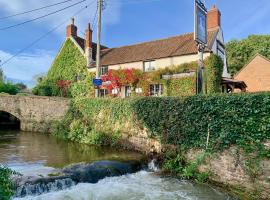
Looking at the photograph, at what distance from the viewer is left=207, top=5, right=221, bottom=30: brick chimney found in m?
24.7

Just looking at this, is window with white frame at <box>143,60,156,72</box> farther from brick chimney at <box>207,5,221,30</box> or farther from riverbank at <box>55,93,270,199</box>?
riverbank at <box>55,93,270,199</box>

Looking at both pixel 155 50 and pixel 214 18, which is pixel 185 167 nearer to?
pixel 155 50

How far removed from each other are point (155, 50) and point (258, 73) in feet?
48.3

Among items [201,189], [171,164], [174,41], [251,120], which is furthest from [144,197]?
[174,41]

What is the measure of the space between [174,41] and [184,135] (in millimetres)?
16407

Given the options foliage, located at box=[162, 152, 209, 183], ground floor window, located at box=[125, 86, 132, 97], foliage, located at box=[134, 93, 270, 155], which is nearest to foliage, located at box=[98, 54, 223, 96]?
ground floor window, located at box=[125, 86, 132, 97]

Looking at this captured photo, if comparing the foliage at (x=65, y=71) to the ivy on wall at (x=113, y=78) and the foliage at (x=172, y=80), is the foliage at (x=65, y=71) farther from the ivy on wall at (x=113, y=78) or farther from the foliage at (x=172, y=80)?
the foliage at (x=172, y=80)

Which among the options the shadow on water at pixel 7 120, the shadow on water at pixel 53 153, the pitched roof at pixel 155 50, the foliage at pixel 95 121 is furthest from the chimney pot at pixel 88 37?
the shadow on water at pixel 53 153

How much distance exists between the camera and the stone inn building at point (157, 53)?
24.0m

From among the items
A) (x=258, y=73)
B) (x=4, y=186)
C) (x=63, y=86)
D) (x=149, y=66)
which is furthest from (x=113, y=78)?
(x=4, y=186)

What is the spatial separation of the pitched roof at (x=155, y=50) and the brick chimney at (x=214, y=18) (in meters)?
0.63

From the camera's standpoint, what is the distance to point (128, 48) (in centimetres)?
3006

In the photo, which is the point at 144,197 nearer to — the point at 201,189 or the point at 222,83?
the point at 201,189

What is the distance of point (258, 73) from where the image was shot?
33.5 m
